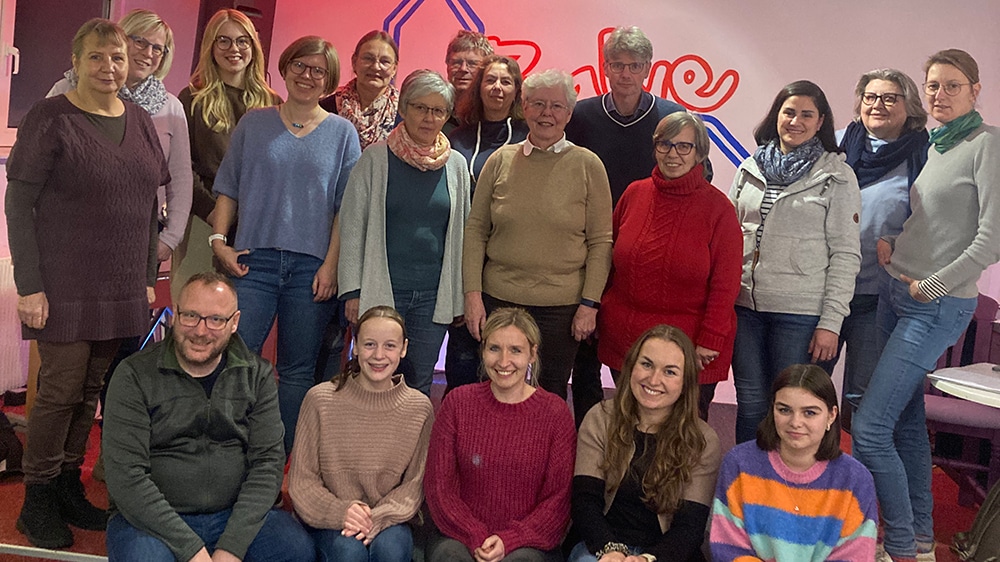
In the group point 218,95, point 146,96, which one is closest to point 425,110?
point 218,95

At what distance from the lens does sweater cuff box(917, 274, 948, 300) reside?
281 centimetres

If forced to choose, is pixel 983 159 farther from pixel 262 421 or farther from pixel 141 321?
pixel 141 321

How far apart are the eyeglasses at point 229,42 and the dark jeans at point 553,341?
1.17 m

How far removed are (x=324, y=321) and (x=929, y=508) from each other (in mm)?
2041

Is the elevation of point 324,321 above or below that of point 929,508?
above

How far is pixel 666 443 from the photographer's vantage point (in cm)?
245

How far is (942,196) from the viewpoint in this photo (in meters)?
2.86

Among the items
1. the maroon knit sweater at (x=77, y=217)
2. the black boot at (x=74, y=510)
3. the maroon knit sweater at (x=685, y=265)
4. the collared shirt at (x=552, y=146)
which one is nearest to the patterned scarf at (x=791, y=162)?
the maroon knit sweater at (x=685, y=265)

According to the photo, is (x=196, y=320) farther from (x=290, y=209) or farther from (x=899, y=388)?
(x=899, y=388)

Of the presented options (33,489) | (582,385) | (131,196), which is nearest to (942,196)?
(582,385)

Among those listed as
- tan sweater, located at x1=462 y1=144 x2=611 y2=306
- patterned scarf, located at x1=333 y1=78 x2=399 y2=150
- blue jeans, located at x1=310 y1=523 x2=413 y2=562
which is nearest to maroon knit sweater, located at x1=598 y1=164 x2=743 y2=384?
tan sweater, located at x1=462 y1=144 x2=611 y2=306

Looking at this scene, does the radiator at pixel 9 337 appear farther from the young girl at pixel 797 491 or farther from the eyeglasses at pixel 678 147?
the young girl at pixel 797 491

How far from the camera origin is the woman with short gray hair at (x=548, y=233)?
2.84 m

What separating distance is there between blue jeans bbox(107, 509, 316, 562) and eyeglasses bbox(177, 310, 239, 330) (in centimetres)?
49
